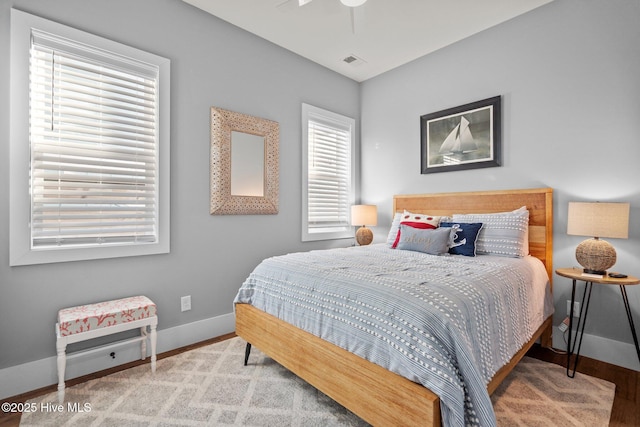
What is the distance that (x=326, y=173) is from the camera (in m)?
3.93

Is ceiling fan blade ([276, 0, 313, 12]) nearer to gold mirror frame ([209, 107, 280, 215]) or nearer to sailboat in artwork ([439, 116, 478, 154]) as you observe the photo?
gold mirror frame ([209, 107, 280, 215])

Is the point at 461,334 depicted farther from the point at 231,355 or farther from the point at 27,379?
the point at 27,379

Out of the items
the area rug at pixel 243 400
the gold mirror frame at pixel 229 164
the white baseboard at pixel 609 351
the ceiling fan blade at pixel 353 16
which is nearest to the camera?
the area rug at pixel 243 400

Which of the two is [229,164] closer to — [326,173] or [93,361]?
[326,173]

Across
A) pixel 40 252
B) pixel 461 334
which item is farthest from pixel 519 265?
pixel 40 252

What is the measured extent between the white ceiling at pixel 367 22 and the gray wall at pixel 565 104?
23cm

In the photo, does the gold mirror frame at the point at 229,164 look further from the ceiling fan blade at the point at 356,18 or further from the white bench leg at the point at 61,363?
the white bench leg at the point at 61,363

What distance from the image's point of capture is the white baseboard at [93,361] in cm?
195

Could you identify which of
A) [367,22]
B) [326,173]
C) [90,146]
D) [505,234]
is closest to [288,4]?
[367,22]

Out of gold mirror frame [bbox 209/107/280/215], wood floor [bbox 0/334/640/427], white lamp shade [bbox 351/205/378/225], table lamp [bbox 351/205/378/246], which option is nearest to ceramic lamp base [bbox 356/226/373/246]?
table lamp [bbox 351/205/378/246]

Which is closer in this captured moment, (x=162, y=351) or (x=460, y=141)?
(x=162, y=351)

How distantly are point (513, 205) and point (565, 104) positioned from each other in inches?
35.9

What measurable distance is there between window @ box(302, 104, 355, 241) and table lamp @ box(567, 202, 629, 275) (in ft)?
7.85

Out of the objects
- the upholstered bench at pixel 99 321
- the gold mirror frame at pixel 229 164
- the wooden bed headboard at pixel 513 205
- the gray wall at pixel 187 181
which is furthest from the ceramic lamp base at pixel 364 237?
the upholstered bench at pixel 99 321
